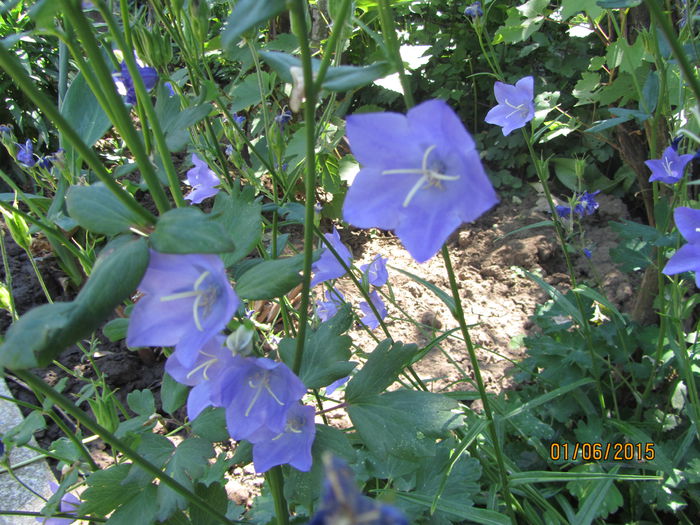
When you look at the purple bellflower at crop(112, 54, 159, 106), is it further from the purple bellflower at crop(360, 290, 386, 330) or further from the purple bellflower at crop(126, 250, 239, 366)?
the purple bellflower at crop(360, 290, 386, 330)

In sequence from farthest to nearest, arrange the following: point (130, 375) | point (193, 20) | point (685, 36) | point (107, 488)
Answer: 1. point (130, 375)
2. point (685, 36)
3. point (193, 20)
4. point (107, 488)

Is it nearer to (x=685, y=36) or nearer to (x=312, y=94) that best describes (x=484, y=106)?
(x=685, y=36)

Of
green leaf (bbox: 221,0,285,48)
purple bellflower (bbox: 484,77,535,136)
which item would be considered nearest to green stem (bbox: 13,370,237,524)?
green leaf (bbox: 221,0,285,48)

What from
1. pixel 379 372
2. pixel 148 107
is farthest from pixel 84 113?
pixel 379 372

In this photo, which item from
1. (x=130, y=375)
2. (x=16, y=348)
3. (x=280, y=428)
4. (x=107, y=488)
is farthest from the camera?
(x=130, y=375)

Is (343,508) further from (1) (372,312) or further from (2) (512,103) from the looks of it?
(2) (512,103)

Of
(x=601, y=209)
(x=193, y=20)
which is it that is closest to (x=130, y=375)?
(x=193, y=20)

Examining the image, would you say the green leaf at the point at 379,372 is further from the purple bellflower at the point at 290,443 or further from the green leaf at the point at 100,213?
the green leaf at the point at 100,213
